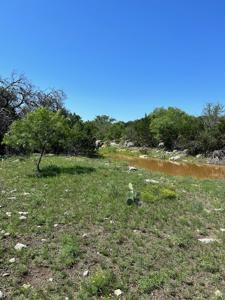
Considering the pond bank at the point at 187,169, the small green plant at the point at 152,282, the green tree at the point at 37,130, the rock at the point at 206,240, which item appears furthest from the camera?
the pond bank at the point at 187,169

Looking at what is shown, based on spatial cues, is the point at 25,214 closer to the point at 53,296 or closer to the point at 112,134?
the point at 53,296

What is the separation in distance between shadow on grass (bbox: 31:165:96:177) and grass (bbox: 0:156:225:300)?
2367mm

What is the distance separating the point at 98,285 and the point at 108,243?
1990 mm

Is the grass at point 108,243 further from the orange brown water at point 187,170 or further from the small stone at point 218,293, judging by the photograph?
the orange brown water at point 187,170

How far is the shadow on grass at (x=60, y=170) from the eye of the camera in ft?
56.2

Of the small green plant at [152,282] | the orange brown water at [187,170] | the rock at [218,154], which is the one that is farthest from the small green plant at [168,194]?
the rock at [218,154]

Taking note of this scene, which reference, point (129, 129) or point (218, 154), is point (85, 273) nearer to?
point (218, 154)

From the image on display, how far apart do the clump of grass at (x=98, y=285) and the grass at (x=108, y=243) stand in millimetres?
19

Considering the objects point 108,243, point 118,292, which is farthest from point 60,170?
point 118,292

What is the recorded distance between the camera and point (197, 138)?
50.2 meters

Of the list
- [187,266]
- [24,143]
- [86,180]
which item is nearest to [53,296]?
[187,266]

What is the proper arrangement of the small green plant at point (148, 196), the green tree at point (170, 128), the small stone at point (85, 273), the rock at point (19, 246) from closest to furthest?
A: the small stone at point (85, 273) < the rock at point (19, 246) < the small green plant at point (148, 196) < the green tree at point (170, 128)

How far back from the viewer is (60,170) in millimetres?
18266

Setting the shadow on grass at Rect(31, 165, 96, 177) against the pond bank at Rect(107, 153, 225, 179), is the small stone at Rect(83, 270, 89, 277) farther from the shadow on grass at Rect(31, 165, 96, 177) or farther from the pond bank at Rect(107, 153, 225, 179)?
the pond bank at Rect(107, 153, 225, 179)
